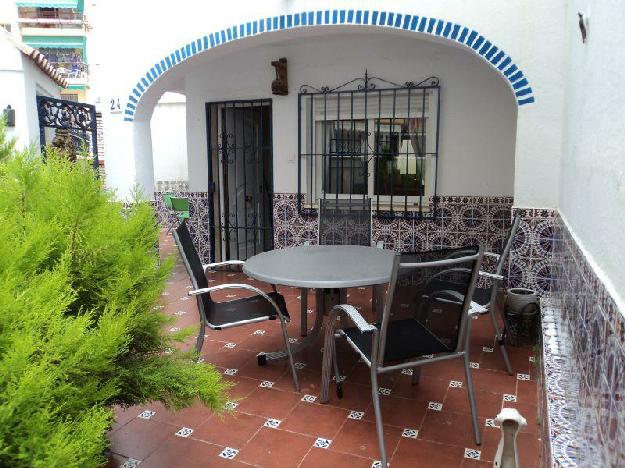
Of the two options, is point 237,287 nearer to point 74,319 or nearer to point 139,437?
point 139,437

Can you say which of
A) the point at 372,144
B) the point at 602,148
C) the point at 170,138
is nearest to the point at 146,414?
the point at 602,148

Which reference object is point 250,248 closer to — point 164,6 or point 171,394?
point 164,6

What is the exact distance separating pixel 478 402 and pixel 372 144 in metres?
3.08

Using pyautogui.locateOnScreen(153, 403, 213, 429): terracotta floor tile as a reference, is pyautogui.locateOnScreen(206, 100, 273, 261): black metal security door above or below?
above

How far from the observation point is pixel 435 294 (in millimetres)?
2211

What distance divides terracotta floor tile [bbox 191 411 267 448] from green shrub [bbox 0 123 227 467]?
0.65 m

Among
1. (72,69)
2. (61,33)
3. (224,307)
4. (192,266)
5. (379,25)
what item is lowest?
(224,307)

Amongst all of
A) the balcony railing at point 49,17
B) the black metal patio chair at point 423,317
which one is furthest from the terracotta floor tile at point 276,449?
the balcony railing at point 49,17

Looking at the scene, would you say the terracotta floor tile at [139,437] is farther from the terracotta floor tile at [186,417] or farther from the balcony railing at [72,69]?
the balcony railing at [72,69]

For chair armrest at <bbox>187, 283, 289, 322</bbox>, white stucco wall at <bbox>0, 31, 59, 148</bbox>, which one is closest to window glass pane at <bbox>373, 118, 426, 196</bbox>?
chair armrest at <bbox>187, 283, 289, 322</bbox>

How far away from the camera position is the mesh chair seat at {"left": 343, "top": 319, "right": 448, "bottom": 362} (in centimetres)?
227

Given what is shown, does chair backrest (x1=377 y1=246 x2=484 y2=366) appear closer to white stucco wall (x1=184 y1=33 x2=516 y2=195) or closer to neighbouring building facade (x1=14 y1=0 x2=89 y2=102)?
white stucco wall (x1=184 y1=33 x2=516 y2=195)

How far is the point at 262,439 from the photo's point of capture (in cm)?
241

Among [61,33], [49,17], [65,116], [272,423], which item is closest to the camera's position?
[272,423]
